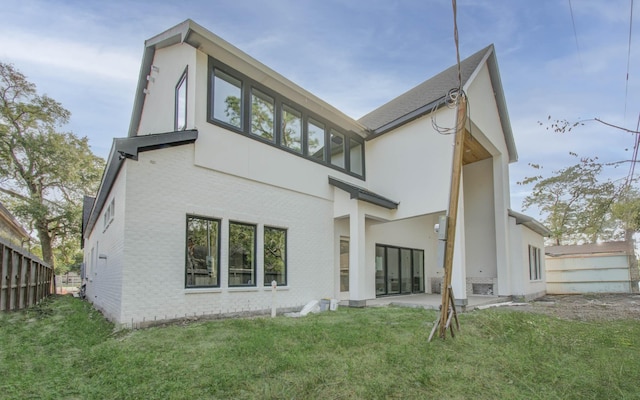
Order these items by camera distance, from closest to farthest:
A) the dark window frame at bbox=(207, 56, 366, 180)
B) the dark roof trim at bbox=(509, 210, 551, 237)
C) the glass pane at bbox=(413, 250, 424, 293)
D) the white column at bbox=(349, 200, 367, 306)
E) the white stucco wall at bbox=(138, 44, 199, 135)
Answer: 1. the white stucco wall at bbox=(138, 44, 199, 135)
2. the dark window frame at bbox=(207, 56, 366, 180)
3. the white column at bbox=(349, 200, 367, 306)
4. the dark roof trim at bbox=(509, 210, 551, 237)
5. the glass pane at bbox=(413, 250, 424, 293)

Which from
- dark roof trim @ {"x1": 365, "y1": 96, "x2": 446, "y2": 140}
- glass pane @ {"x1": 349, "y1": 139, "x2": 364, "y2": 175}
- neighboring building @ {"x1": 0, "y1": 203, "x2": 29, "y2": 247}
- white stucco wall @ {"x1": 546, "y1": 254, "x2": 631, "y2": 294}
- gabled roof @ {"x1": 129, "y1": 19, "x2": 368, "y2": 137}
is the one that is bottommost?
white stucco wall @ {"x1": 546, "y1": 254, "x2": 631, "y2": 294}

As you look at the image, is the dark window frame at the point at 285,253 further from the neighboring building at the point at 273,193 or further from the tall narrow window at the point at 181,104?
the tall narrow window at the point at 181,104

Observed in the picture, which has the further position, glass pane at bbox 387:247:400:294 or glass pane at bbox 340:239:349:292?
glass pane at bbox 387:247:400:294

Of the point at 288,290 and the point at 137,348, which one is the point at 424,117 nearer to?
the point at 288,290

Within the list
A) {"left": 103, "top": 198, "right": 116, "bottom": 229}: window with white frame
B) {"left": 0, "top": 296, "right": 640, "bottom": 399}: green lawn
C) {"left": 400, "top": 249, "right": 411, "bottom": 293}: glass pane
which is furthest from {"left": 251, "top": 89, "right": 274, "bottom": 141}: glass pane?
{"left": 400, "top": 249, "right": 411, "bottom": 293}: glass pane

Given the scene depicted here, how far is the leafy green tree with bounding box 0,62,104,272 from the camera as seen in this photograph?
22.4 metres

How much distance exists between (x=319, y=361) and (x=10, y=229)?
22.4 metres

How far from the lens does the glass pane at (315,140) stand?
1153cm

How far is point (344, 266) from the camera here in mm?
12031

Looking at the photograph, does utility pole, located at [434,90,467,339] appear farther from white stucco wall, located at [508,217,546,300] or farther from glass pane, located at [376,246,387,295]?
white stucco wall, located at [508,217,546,300]

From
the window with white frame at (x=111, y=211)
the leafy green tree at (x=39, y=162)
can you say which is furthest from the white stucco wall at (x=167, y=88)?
the leafy green tree at (x=39, y=162)

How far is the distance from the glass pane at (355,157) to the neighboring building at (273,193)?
69 millimetres

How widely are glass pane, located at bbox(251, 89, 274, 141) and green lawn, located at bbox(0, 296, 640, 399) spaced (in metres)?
5.19

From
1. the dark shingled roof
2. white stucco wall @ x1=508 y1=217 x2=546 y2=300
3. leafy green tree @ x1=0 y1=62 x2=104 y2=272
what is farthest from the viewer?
leafy green tree @ x1=0 y1=62 x2=104 y2=272
